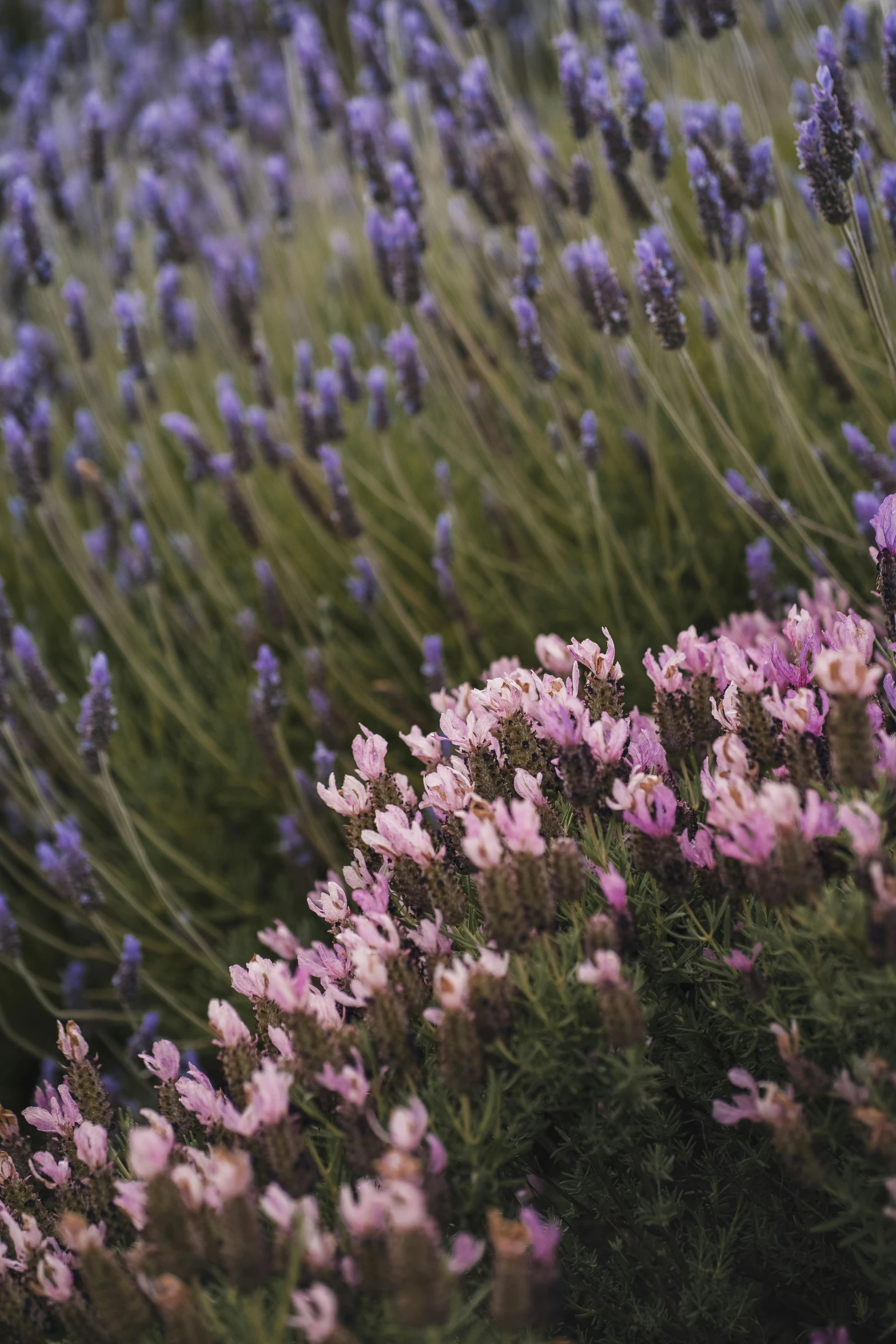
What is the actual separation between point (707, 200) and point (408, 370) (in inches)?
30.9

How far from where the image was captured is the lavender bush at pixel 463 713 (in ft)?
4.26

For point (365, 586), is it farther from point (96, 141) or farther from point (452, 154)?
point (96, 141)

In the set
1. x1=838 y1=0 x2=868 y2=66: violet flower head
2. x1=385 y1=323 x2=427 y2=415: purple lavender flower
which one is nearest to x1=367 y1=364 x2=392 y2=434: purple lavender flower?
x1=385 y1=323 x2=427 y2=415: purple lavender flower

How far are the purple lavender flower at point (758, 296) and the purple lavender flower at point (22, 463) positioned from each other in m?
1.69

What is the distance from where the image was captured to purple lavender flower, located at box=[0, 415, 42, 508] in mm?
2773

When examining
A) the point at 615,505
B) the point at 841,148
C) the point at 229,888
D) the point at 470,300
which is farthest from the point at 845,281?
the point at 229,888

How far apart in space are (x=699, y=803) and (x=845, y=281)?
7.27 ft

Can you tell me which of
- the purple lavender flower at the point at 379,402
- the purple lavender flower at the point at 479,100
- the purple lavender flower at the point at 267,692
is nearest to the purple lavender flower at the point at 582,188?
the purple lavender flower at the point at 479,100

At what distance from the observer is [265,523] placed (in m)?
3.13

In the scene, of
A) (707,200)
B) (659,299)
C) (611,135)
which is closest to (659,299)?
(659,299)

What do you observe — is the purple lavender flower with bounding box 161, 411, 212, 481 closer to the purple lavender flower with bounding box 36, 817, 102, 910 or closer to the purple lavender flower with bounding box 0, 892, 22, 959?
the purple lavender flower with bounding box 36, 817, 102, 910

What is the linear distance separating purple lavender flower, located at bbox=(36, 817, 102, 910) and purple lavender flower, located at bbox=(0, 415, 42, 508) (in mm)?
882

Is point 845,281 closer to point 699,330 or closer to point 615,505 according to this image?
point 699,330

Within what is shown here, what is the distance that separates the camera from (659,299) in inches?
81.0
